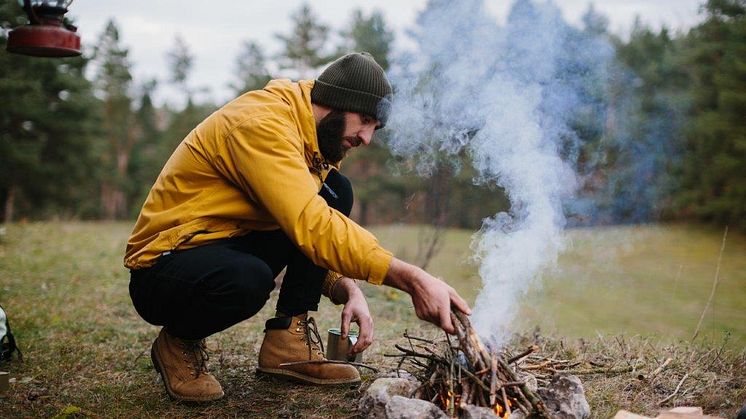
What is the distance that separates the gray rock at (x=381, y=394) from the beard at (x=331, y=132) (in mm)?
1049

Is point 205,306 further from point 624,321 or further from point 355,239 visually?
point 624,321

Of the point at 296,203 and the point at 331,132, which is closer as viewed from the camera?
the point at 296,203

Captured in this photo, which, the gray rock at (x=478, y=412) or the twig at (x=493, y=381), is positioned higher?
the twig at (x=493, y=381)

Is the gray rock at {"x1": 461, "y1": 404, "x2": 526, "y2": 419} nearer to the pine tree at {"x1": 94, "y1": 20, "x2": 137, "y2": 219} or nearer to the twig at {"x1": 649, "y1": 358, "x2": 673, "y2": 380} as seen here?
the twig at {"x1": 649, "y1": 358, "x2": 673, "y2": 380}

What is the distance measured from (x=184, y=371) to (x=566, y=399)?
66.4 inches

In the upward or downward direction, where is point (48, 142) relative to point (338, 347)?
upward

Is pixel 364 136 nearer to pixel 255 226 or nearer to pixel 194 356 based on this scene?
pixel 255 226

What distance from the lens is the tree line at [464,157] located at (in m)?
13.0

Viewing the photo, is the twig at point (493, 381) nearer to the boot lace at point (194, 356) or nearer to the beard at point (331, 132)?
the beard at point (331, 132)

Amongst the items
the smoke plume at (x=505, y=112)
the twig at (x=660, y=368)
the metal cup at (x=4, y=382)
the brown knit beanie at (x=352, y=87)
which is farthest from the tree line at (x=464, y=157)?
the metal cup at (x=4, y=382)

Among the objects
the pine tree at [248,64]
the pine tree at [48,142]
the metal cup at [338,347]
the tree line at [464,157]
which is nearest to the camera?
the metal cup at [338,347]

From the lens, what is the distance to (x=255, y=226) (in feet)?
8.84

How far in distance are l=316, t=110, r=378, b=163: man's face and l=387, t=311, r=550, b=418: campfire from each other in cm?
92

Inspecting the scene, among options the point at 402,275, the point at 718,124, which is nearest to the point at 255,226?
the point at 402,275
